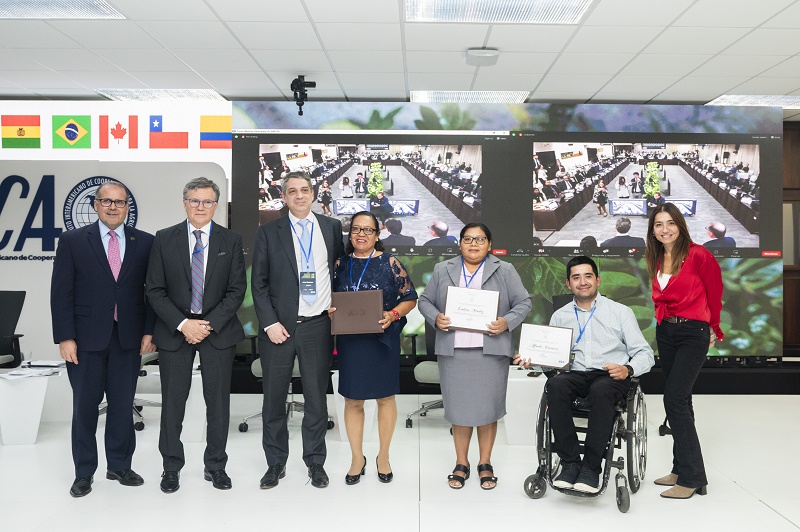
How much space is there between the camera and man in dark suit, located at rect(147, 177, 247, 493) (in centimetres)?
372

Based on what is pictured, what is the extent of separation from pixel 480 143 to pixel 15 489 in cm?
535

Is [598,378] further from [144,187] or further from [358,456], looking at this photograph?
[144,187]

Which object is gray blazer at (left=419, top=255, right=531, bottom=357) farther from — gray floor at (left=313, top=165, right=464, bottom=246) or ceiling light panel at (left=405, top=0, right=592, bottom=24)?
gray floor at (left=313, top=165, right=464, bottom=246)

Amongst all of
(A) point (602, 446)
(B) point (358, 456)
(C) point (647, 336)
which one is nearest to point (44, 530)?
(B) point (358, 456)

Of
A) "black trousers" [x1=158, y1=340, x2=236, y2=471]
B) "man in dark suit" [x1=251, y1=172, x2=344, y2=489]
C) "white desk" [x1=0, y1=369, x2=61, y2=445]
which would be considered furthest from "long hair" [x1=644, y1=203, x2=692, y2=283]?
"white desk" [x1=0, y1=369, x2=61, y2=445]

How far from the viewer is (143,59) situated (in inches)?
245

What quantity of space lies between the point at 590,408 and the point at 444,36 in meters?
3.42

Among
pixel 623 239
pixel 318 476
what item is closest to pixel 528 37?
pixel 623 239

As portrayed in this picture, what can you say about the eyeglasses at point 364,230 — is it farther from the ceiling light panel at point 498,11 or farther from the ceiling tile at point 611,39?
the ceiling tile at point 611,39

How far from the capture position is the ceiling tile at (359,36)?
5.41 m

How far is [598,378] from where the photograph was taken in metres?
3.65

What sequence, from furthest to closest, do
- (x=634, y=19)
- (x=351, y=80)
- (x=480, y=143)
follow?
1. (x=480, y=143)
2. (x=351, y=80)
3. (x=634, y=19)

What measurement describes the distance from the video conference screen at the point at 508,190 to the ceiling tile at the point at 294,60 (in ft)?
3.30

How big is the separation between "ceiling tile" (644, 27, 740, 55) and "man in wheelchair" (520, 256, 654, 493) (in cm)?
276
